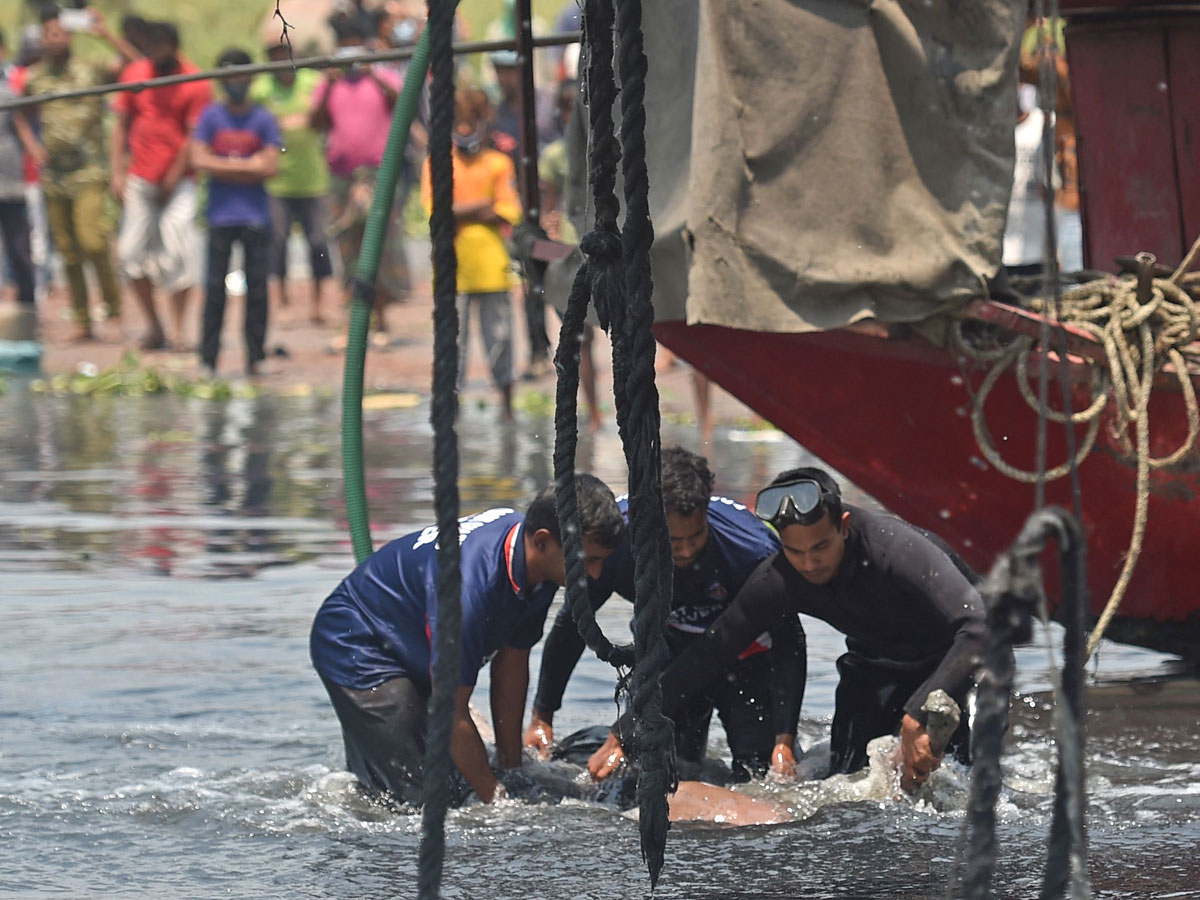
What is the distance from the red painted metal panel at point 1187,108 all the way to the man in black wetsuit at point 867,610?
1900mm

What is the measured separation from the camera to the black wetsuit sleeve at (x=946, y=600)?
517cm

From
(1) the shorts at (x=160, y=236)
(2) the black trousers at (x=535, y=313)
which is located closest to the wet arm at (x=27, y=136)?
(1) the shorts at (x=160, y=236)

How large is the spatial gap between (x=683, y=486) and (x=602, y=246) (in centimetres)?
208

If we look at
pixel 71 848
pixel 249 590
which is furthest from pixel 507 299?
pixel 71 848

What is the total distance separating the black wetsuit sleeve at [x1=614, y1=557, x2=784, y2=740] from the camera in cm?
535

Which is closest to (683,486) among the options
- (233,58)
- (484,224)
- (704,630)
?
(704,630)

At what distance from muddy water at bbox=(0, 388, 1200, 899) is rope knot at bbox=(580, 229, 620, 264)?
1.85 metres

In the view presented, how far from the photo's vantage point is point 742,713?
5.86m

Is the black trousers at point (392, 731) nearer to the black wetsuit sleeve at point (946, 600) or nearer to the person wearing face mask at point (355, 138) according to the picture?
the black wetsuit sleeve at point (946, 600)

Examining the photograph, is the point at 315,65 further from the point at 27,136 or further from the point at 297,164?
the point at 27,136

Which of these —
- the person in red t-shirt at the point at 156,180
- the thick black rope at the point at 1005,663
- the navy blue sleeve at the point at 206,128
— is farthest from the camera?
the person in red t-shirt at the point at 156,180

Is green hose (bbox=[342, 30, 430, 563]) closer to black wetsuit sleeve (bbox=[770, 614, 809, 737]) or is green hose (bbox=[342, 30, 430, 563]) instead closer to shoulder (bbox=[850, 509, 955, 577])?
black wetsuit sleeve (bbox=[770, 614, 809, 737])

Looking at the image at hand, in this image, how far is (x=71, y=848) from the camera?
16.2 feet

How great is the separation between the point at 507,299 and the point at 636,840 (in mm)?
7720
